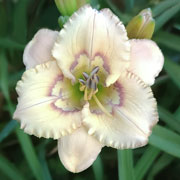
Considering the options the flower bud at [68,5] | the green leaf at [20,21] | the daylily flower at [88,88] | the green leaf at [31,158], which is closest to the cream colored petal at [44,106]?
the daylily flower at [88,88]

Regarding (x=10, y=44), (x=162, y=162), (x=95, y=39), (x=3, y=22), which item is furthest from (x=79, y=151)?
(x=3, y=22)

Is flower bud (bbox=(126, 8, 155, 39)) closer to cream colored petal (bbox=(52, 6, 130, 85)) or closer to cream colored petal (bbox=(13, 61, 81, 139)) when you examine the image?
cream colored petal (bbox=(52, 6, 130, 85))

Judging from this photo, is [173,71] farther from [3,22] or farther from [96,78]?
[3,22]

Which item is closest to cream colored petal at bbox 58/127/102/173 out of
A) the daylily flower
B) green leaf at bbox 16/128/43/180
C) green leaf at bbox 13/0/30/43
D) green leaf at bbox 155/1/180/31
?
the daylily flower

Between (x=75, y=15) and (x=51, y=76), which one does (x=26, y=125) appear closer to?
(x=51, y=76)

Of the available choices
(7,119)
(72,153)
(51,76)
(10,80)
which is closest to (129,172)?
(72,153)

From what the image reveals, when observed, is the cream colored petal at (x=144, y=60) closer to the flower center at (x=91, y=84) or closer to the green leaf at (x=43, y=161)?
the flower center at (x=91, y=84)
